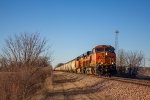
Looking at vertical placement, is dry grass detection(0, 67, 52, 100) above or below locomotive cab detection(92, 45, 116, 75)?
below

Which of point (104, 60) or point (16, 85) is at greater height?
point (104, 60)

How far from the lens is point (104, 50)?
36688mm

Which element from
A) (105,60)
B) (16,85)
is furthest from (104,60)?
(16,85)

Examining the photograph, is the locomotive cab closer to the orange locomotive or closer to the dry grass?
the orange locomotive

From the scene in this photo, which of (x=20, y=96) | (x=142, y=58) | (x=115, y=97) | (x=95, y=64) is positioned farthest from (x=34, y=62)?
(x=142, y=58)

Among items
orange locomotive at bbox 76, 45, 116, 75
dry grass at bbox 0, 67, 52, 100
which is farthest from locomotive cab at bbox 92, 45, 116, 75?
dry grass at bbox 0, 67, 52, 100

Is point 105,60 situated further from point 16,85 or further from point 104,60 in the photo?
point 16,85

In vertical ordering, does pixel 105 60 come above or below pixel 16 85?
above

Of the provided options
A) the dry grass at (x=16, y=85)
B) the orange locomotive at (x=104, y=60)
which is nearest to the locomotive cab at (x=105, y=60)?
the orange locomotive at (x=104, y=60)

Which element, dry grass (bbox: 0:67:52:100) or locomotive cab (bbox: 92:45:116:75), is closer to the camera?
dry grass (bbox: 0:67:52:100)

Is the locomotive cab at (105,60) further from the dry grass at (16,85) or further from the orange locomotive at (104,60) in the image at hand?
the dry grass at (16,85)

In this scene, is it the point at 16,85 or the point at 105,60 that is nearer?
the point at 16,85

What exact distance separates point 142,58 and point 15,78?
68496 mm

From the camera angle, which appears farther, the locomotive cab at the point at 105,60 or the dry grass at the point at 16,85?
the locomotive cab at the point at 105,60
